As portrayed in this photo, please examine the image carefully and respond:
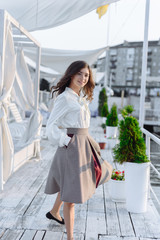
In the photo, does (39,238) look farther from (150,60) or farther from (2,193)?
(150,60)

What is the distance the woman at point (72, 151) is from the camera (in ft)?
6.23

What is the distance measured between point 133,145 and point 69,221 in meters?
1.18

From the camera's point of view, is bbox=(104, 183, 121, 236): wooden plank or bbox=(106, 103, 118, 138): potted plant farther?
bbox=(106, 103, 118, 138): potted plant

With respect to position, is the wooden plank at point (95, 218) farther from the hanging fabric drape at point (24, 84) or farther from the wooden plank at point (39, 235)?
the hanging fabric drape at point (24, 84)

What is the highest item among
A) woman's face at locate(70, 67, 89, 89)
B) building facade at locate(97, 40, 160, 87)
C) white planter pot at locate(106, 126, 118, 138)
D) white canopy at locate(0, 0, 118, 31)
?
building facade at locate(97, 40, 160, 87)

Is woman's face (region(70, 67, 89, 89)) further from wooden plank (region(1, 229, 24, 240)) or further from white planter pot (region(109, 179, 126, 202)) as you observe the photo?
white planter pot (region(109, 179, 126, 202))

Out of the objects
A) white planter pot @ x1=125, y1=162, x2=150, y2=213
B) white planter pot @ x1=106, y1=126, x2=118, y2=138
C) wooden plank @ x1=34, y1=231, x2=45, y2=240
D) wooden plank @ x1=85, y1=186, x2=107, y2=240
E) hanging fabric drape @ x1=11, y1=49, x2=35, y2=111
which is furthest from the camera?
white planter pot @ x1=106, y1=126, x2=118, y2=138

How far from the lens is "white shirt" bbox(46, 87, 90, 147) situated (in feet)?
6.19

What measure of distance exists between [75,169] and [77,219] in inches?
35.8

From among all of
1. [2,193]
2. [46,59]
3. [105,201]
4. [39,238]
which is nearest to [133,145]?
[105,201]

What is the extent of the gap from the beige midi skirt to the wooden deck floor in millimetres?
526

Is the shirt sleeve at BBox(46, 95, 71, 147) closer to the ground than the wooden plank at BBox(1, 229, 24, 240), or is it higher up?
higher up

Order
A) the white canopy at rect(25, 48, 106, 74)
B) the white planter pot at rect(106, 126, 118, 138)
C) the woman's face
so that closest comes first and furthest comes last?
the woman's face
the white planter pot at rect(106, 126, 118, 138)
the white canopy at rect(25, 48, 106, 74)

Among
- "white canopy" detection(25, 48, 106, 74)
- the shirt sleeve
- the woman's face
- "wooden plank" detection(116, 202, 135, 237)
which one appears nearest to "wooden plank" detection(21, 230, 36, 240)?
"wooden plank" detection(116, 202, 135, 237)
